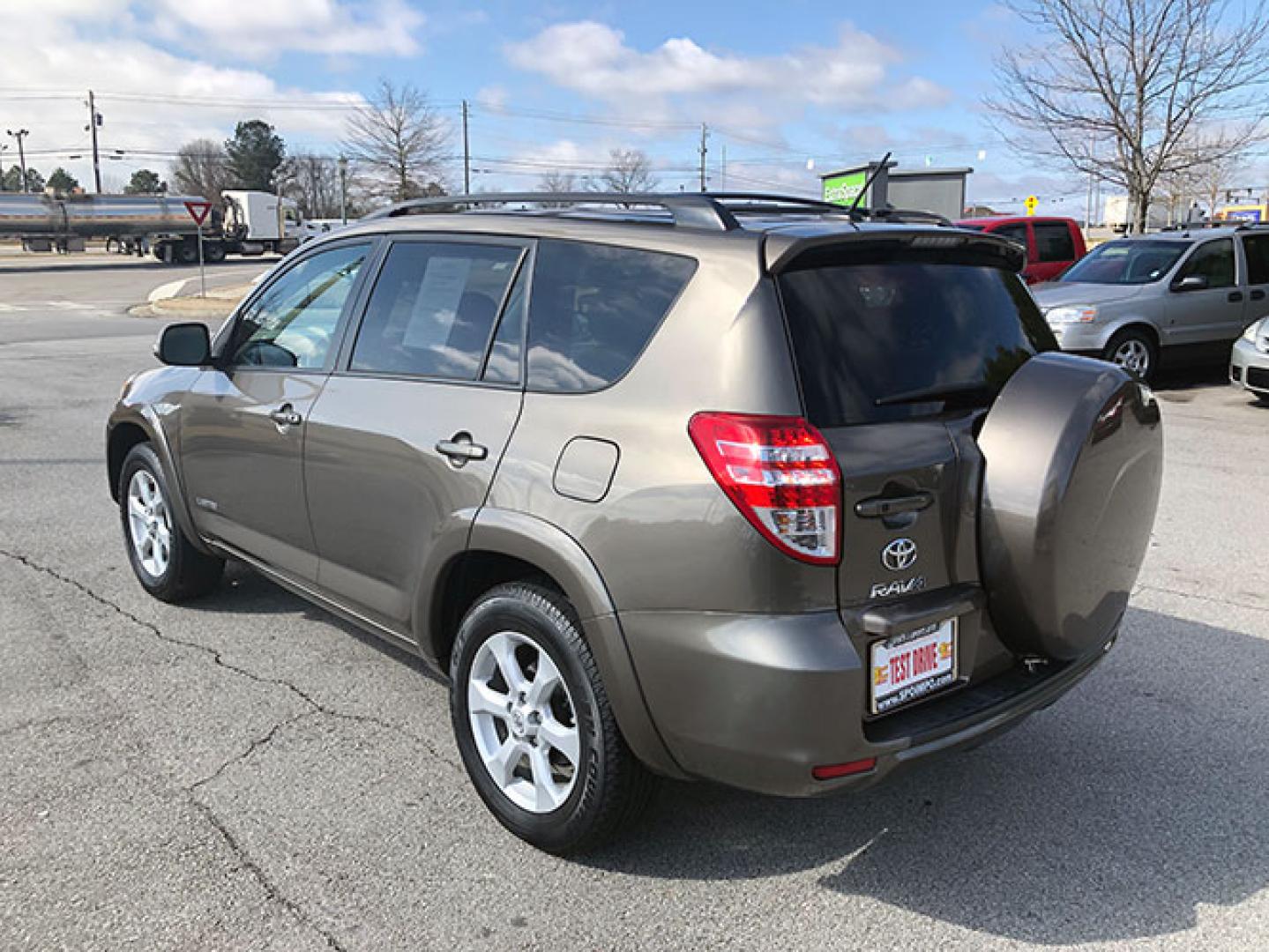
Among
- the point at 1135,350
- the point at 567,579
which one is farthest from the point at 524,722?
the point at 1135,350

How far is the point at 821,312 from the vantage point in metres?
2.61

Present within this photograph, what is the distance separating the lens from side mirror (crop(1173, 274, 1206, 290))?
460 inches

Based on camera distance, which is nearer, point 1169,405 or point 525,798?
point 525,798

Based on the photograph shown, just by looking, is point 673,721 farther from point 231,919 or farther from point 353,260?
point 353,260

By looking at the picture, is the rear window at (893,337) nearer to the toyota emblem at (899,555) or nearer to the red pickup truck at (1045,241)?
the toyota emblem at (899,555)

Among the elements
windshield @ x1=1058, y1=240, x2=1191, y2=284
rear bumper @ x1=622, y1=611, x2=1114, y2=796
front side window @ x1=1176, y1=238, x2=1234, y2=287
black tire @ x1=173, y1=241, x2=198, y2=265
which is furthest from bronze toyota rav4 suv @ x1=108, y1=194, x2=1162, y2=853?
black tire @ x1=173, y1=241, x2=198, y2=265

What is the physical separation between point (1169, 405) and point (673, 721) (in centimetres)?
1017

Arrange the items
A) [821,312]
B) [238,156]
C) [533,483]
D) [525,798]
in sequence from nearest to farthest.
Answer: [821,312] < [533,483] < [525,798] < [238,156]

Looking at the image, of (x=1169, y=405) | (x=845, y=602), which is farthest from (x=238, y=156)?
(x=845, y=602)

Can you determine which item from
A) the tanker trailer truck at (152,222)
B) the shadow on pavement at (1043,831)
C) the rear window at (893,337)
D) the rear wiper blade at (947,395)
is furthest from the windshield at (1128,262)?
the tanker trailer truck at (152,222)

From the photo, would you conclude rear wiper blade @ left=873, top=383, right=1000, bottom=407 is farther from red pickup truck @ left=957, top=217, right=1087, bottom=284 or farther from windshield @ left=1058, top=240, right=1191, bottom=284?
red pickup truck @ left=957, top=217, right=1087, bottom=284

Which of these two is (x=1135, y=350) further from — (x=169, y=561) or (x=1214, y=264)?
(x=169, y=561)

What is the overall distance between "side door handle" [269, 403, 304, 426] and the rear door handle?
2.20 meters

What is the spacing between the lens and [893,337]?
8.95 ft
